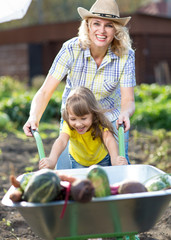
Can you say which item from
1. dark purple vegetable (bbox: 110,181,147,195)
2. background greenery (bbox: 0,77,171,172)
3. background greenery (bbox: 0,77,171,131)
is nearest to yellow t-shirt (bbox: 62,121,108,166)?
dark purple vegetable (bbox: 110,181,147,195)

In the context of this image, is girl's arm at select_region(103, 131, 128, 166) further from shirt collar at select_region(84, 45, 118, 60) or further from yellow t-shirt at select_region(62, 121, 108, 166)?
shirt collar at select_region(84, 45, 118, 60)

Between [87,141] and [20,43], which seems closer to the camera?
[87,141]

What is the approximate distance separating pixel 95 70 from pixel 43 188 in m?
1.42

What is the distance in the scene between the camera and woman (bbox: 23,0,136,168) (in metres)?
2.81

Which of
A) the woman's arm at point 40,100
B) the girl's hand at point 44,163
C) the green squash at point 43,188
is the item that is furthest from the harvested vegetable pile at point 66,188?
the woman's arm at point 40,100

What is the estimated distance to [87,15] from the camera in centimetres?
285

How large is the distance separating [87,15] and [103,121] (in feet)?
2.49

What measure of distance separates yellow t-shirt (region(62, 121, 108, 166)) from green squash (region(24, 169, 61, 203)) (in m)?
0.97

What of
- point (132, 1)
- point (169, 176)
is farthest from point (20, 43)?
point (132, 1)

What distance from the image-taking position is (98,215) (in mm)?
1787

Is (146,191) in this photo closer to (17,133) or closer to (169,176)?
(169,176)

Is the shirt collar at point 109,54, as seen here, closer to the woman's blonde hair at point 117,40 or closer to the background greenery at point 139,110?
the woman's blonde hair at point 117,40

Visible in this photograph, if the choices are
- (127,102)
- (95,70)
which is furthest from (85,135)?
(95,70)

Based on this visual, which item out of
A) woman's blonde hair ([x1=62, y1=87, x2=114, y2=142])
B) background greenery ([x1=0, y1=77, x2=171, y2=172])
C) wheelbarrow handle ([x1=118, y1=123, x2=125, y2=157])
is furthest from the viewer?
background greenery ([x1=0, y1=77, x2=171, y2=172])
